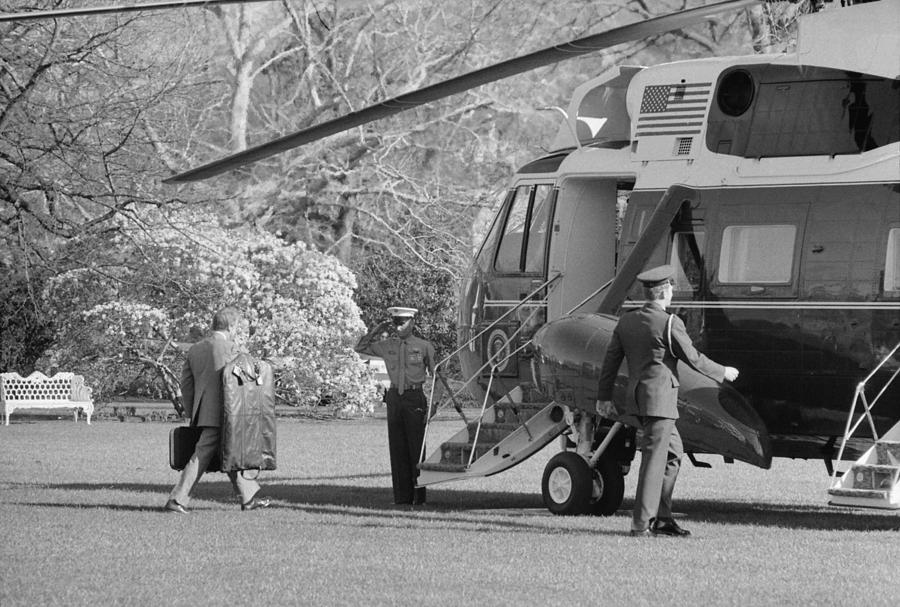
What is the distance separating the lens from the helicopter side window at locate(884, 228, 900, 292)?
480 inches

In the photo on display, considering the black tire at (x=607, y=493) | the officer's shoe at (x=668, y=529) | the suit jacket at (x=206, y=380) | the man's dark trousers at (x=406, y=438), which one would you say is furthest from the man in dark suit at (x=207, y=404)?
the officer's shoe at (x=668, y=529)

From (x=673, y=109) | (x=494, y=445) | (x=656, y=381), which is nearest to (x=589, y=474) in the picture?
(x=494, y=445)

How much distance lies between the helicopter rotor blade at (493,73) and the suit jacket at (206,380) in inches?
55.7

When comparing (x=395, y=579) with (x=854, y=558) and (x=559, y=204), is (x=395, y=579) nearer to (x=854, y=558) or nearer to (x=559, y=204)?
A: (x=854, y=558)

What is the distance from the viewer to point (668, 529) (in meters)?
11.7

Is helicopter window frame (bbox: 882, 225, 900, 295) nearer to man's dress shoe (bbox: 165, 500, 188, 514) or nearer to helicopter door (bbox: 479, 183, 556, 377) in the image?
helicopter door (bbox: 479, 183, 556, 377)

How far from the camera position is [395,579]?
9.45 m

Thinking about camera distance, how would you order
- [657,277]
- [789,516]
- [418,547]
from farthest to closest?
[789,516]
[657,277]
[418,547]

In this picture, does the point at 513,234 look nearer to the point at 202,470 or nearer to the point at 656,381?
the point at 202,470

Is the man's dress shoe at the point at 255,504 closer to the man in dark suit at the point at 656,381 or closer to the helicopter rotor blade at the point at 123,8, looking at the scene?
the man in dark suit at the point at 656,381

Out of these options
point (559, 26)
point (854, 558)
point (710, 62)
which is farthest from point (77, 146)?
point (559, 26)

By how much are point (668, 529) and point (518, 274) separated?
3.90 m

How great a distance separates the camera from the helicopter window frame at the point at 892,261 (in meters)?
12.2

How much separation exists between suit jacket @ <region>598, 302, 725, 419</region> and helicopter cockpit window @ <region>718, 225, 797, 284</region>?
1.57 metres
